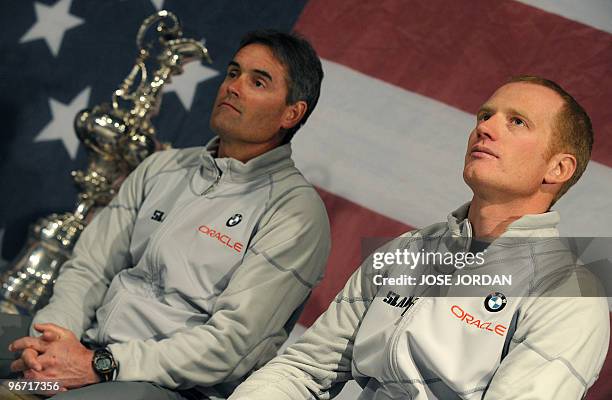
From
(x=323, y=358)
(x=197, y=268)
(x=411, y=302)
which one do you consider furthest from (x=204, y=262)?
(x=411, y=302)

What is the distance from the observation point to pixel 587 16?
2.42m

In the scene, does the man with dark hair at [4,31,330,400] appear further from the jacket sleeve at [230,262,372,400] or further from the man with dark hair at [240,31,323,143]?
the jacket sleeve at [230,262,372,400]

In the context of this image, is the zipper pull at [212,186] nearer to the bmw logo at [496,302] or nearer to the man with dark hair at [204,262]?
the man with dark hair at [204,262]

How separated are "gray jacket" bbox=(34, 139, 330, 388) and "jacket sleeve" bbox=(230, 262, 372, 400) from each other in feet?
0.61

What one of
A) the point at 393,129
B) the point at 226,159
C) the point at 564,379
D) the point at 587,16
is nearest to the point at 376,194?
the point at 393,129

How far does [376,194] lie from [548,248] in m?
0.89

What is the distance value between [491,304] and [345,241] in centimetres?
93

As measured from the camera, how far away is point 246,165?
7.07 feet

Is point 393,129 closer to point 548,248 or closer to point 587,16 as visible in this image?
point 587,16

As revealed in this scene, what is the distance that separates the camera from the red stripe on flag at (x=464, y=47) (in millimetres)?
2361

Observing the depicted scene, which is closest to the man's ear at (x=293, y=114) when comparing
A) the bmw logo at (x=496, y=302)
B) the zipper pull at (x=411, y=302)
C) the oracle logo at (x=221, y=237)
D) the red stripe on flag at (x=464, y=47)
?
the oracle logo at (x=221, y=237)

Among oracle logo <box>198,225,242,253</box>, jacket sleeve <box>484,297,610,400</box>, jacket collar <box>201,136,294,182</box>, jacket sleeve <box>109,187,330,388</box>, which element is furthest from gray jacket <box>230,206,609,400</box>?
jacket collar <box>201,136,294,182</box>

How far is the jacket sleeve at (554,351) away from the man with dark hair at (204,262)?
0.59 metres

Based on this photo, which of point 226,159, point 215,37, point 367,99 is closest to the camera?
point 226,159
